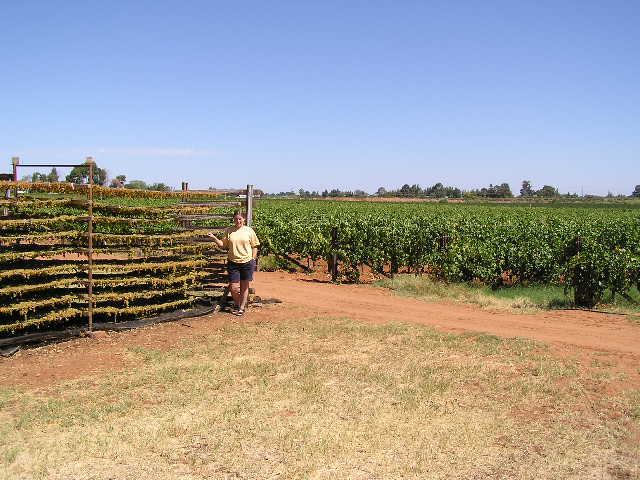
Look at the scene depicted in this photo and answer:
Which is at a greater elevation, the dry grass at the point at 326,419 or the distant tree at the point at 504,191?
the distant tree at the point at 504,191

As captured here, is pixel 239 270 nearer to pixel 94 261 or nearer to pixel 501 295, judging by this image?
pixel 94 261

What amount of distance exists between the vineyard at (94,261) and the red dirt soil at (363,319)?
581 millimetres

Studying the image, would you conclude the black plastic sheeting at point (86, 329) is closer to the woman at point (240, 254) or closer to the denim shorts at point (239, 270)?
the woman at point (240, 254)

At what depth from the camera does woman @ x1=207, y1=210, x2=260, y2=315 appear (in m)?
11.4

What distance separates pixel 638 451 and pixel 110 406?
5.47m

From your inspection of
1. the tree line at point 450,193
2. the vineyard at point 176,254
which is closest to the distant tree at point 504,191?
the tree line at point 450,193

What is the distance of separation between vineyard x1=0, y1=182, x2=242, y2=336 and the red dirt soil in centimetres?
58

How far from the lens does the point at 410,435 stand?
601cm

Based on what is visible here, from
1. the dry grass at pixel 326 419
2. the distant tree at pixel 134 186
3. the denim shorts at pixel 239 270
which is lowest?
the dry grass at pixel 326 419

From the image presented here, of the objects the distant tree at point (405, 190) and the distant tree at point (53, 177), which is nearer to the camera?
the distant tree at point (53, 177)

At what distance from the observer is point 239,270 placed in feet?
38.2

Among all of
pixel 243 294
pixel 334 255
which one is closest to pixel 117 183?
pixel 243 294

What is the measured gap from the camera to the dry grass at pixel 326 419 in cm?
536

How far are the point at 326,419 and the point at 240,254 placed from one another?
555 centimetres
